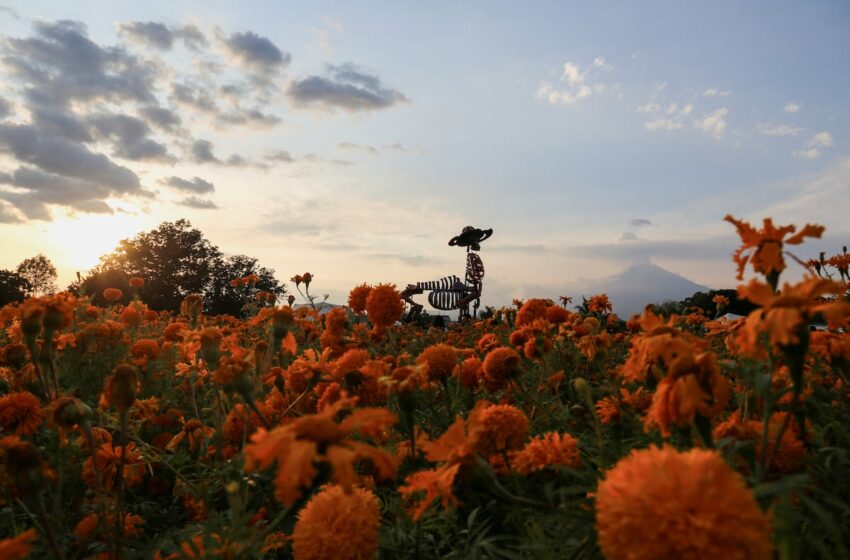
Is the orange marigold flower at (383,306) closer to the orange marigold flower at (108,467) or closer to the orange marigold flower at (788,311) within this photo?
the orange marigold flower at (108,467)

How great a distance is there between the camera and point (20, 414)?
2.24 meters

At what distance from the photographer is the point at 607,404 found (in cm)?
190

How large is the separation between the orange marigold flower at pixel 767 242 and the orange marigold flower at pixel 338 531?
3.71 feet

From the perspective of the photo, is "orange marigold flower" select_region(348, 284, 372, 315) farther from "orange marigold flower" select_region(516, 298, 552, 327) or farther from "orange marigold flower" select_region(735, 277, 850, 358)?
"orange marigold flower" select_region(735, 277, 850, 358)

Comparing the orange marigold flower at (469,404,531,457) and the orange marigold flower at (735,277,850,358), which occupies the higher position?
the orange marigold flower at (735,277,850,358)

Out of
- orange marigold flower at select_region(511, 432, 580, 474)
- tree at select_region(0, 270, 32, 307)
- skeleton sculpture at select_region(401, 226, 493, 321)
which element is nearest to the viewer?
orange marigold flower at select_region(511, 432, 580, 474)

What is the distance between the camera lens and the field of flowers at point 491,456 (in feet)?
2.53

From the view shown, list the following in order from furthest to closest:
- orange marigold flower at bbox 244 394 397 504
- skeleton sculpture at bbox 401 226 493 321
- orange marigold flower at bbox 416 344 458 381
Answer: skeleton sculpture at bbox 401 226 493 321 < orange marigold flower at bbox 416 344 458 381 < orange marigold flower at bbox 244 394 397 504

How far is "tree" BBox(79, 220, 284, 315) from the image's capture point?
113 feet

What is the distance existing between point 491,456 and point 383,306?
1.36 m

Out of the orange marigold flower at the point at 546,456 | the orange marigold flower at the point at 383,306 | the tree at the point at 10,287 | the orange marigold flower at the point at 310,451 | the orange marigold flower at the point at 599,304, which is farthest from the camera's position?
the tree at the point at 10,287

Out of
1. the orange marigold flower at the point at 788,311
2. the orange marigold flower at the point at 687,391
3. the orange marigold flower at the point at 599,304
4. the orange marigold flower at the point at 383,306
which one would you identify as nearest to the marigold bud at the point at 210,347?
the orange marigold flower at the point at 383,306

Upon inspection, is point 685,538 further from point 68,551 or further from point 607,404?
point 68,551

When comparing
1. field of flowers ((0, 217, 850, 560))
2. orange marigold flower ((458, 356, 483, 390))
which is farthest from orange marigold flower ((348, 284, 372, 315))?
orange marigold flower ((458, 356, 483, 390))
